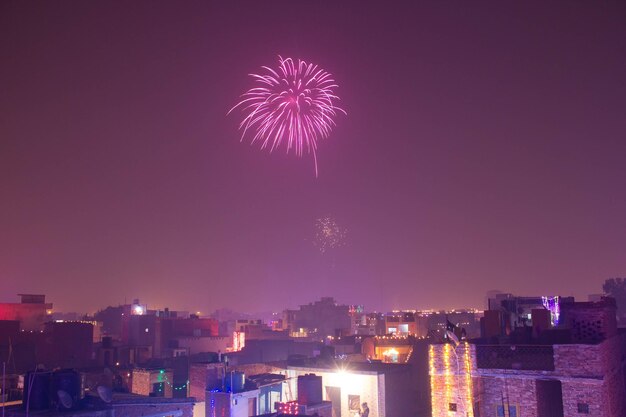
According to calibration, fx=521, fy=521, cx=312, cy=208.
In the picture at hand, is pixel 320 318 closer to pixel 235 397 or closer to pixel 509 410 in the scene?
pixel 235 397

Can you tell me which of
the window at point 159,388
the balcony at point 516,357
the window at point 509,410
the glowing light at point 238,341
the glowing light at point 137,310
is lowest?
the window at point 159,388

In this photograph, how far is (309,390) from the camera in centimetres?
3262

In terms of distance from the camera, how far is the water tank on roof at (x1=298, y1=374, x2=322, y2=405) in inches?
1277

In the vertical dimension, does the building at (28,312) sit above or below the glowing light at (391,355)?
above

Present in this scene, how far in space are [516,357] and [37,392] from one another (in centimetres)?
2193

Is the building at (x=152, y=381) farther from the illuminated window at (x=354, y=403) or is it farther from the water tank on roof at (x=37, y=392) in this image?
the water tank on roof at (x=37, y=392)

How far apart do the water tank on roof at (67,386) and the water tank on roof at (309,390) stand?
1364cm

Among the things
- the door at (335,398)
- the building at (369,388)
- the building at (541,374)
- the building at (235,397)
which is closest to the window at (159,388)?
the building at (235,397)

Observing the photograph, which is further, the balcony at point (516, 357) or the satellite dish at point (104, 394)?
the balcony at point (516, 357)

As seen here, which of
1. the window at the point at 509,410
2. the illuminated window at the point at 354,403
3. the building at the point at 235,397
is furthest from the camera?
the illuminated window at the point at 354,403

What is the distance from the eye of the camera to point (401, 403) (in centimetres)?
3712

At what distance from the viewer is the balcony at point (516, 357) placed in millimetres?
23828

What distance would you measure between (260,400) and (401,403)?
32.9ft

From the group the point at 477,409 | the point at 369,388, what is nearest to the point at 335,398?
the point at 369,388
